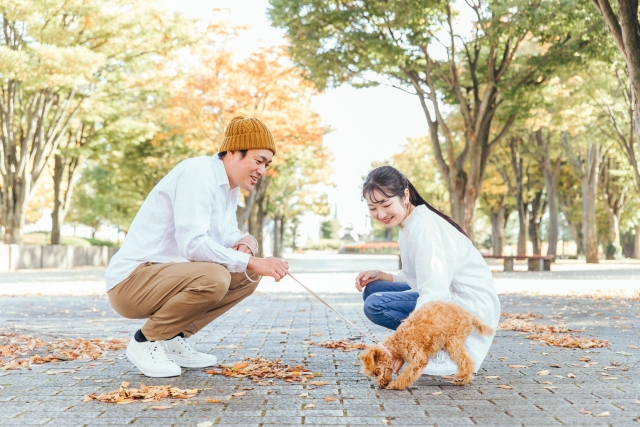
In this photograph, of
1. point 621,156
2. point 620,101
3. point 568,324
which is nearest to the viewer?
point 568,324

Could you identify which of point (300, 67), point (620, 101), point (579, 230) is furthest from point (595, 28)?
point (579, 230)

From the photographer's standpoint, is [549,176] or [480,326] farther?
[549,176]

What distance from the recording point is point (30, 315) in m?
8.55

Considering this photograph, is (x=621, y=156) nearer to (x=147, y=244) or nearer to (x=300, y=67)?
(x=300, y=67)

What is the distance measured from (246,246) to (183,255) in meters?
0.55

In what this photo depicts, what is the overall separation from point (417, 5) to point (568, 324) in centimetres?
853

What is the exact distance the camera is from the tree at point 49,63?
57.3 feet

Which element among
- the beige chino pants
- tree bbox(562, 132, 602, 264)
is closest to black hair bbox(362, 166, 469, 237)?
the beige chino pants

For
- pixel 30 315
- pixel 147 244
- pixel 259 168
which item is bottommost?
pixel 30 315

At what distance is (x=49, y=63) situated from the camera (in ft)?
56.8

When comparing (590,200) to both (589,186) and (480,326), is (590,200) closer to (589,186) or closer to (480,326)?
(589,186)

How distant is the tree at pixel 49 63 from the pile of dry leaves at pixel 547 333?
1339 centimetres

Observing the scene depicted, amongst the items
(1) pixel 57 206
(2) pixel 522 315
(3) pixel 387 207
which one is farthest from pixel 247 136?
(1) pixel 57 206

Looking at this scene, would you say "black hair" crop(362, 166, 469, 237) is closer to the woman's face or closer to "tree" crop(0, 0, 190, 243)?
the woman's face
